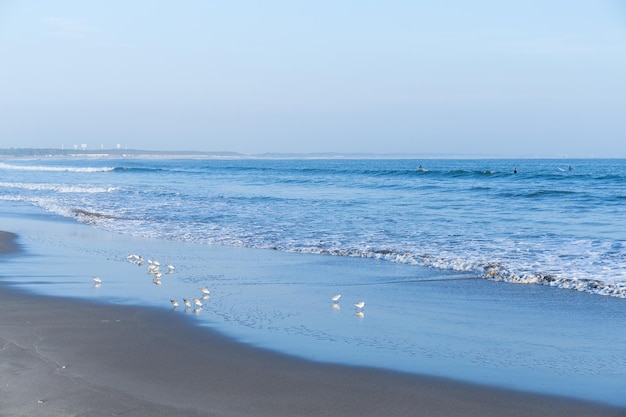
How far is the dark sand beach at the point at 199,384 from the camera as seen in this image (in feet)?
15.8

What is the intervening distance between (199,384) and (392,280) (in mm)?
5237

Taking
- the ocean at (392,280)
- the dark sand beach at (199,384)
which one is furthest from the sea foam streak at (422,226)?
the dark sand beach at (199,384)

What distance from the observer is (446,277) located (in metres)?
10.4

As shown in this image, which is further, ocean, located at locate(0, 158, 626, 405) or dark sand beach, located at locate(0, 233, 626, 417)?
ocean, located at locate(0, 158, 626, 405)

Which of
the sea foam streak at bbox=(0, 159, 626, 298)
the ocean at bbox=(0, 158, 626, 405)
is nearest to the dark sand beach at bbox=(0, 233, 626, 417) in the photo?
the ocean at bbox=(0, 158, 626, 405)

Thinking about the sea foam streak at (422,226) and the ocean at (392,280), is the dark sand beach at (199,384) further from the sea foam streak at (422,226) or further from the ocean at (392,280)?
the sea foam streak at (422,226)

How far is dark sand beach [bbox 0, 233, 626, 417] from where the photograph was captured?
15.8 feet

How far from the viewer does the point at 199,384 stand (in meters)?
5.34

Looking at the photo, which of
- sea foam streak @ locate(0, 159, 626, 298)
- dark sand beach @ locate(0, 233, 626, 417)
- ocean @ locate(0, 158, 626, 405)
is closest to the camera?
dark sand beach @ locate(0, 233, 626, 417)

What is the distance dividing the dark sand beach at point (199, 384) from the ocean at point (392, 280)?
31cm

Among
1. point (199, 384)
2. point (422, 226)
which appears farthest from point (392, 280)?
point (422, 226)

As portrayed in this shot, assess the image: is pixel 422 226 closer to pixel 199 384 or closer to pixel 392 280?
pixel 392 280

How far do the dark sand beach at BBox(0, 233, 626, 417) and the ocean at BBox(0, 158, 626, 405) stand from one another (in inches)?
12.2

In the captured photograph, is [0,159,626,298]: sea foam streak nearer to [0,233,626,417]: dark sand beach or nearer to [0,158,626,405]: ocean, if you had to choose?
[0,158,626,405]: ocean
